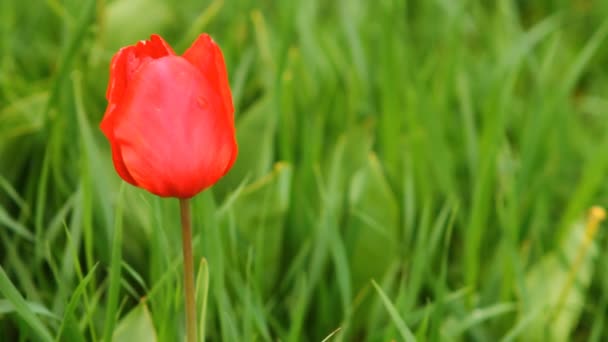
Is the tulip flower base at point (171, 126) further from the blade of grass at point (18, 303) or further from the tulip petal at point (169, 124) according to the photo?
the blade of grass at point (18, 303)

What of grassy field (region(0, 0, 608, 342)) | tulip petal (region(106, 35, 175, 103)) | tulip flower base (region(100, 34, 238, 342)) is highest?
tulip petal (region(106, 35, 175, 103))

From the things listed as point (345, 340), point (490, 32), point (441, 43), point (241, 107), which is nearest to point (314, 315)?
point (345, 340)

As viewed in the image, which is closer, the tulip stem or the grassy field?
the tulip stem

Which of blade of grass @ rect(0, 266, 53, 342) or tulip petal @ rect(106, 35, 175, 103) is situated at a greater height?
tulip petal @ rect(106, 35, 175, 103)

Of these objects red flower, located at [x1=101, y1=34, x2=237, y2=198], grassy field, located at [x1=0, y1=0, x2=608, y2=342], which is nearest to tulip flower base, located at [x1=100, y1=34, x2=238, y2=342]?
red flower, located at [x1=101, y1=34, x2=237, y2=198]

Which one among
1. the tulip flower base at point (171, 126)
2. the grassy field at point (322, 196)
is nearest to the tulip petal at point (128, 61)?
the tulip flower base at point (171, 126)

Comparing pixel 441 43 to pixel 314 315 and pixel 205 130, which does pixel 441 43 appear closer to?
pixel 314 315

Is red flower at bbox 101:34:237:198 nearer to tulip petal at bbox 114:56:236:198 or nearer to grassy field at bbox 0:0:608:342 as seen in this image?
tulip petal at bbox 114:56:236:198
